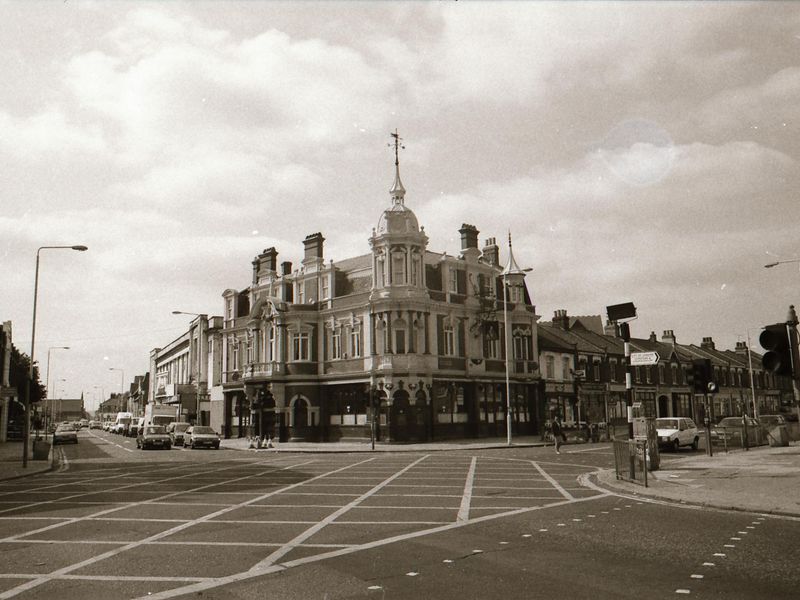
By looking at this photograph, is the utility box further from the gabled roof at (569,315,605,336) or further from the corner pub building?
the gabled roof at (569,315,605,336)

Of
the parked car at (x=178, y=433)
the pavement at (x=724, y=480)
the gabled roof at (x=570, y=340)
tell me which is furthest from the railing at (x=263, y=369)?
the gabled roof at (x=570, y=340)

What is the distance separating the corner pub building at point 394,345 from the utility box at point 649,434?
20041 millimetres

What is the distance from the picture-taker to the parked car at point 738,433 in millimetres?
32659

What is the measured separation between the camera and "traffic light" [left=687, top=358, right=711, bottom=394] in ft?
74.8

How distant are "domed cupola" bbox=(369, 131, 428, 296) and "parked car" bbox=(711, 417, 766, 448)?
759 inches

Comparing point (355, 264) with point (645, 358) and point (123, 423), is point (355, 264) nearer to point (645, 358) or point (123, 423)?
point (645, 358)

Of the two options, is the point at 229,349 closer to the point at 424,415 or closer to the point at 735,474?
the point at 424,415

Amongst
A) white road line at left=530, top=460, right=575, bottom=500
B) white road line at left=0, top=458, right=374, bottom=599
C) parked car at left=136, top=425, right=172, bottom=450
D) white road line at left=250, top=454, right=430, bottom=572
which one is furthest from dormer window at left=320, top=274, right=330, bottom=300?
white road line at left=0, top=458, right=374, bottom=599

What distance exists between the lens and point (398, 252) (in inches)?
1708

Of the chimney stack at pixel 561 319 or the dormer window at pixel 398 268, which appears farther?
the chimney stack at pixel 561 319

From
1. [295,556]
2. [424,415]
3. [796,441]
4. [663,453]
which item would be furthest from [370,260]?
[295,556]

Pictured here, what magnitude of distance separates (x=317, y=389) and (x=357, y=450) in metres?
11.4

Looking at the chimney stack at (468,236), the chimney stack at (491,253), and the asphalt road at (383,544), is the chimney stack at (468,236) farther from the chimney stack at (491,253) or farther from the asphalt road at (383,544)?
the asphalt road at (383,544)

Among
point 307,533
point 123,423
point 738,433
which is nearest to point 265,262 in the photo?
point 123,423
